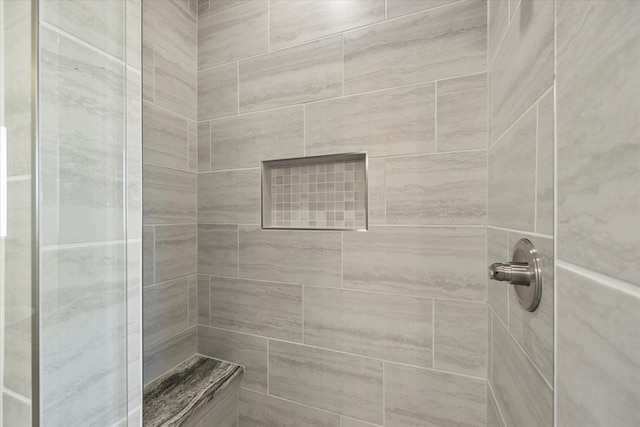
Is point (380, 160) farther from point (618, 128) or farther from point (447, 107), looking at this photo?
point (618, 128)

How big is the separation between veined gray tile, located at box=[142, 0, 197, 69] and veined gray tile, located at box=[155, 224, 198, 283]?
0.81 metres

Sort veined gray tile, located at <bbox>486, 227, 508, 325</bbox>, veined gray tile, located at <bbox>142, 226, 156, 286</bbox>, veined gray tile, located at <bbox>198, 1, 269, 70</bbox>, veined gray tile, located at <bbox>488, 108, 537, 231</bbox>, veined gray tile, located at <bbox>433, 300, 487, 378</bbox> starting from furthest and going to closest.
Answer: veined gray tile, located at <bbox>198, 1, 269, 70</bbox> → veined gray tile, located at <bbox>142, 226, 156, 286</bbox> → veined gray tile, located at <bbox>433, 300, 487, 378</bbox> → veined gray tile, located at <bbox>486, 227, 508, 325</bbox> → veined gray tile, located at <bbox>488, 108, 537, 231</bbox>

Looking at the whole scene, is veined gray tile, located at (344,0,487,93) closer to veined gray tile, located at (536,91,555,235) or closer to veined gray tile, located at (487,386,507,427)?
veined gray tile, located at (536,91,555,235)

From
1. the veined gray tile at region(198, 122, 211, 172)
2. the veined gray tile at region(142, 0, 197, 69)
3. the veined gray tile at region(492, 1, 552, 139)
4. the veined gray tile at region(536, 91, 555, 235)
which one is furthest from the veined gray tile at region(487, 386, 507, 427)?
the veined gray tile at region(142, 0, 197, 69)

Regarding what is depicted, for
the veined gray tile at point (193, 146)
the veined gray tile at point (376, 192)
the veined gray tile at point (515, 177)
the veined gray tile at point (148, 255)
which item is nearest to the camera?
the veined gray tile at point (515, 177)

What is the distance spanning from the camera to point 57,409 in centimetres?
47

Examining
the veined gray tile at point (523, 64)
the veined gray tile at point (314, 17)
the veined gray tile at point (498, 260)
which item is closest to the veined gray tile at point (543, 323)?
the veined gray tile at point (498, 260)

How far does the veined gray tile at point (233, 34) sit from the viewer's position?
1281 mm

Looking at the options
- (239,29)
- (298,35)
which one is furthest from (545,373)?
(239,29)

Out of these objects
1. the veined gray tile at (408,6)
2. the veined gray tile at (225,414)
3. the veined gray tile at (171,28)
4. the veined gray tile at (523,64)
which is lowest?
the veined gray tile at (225,414)

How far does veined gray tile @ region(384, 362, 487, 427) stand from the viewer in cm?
95

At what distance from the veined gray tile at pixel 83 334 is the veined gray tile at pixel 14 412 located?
3 centimetres

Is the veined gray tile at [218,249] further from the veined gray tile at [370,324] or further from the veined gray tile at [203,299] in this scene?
the veined gray tile at [370,324]

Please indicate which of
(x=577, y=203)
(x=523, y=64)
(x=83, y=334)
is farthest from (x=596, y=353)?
(x=83, y=334)
